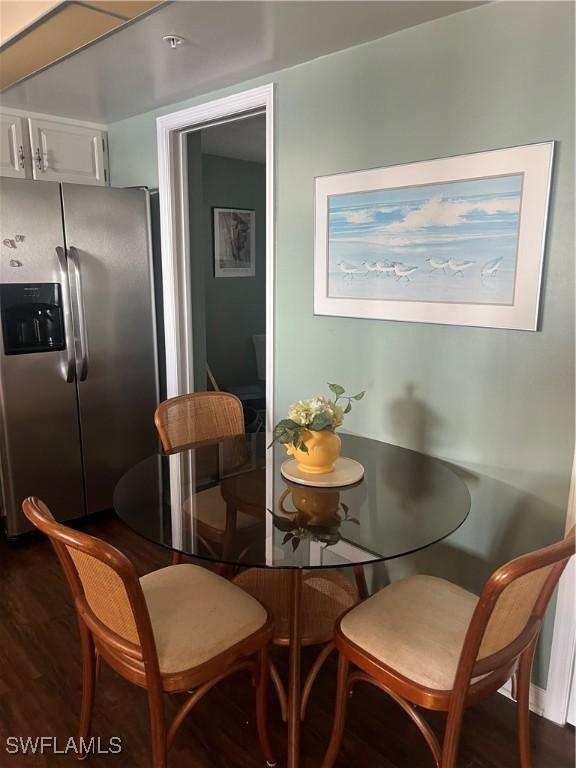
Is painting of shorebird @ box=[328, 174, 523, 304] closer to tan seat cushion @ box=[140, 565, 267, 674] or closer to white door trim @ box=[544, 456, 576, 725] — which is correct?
white door trim @ box=[544, 456, 576, 725]

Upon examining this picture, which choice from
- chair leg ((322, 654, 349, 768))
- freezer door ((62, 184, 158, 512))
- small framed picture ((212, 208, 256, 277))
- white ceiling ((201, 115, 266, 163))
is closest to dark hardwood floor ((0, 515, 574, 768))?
chair leg ((322, 654, 349, 768))

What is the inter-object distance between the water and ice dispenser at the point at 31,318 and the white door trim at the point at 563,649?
253 cm

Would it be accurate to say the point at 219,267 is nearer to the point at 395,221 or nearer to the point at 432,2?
the point at 395,221

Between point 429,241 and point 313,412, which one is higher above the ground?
point 429,241

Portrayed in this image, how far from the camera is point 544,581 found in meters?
1.39

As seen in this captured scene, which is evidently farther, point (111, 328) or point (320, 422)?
point (111, 328)

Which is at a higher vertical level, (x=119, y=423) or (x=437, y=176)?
(x=437, y=176)

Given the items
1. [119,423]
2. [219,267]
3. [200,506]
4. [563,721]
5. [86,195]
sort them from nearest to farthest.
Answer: [200,506] < [563,721] < [86,195] < [119,423] < [219,267]

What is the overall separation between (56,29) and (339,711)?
8.11 ft

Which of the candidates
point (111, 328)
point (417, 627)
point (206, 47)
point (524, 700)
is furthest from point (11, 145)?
point (524, 700)

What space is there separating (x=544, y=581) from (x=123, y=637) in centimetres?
107

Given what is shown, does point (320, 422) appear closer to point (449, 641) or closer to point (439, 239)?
point (449, 641)

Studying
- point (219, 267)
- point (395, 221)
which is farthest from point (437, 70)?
point (219, 267)
